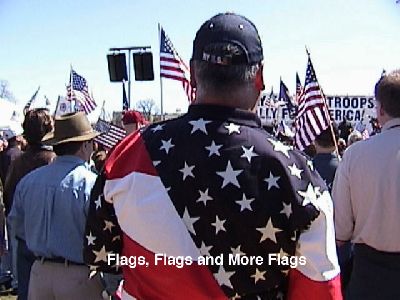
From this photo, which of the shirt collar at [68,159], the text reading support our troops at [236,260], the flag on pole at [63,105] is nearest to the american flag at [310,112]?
the shirt collar at [68,159]

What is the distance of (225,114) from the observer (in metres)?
2.05

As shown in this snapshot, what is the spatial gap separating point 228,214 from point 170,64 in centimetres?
746

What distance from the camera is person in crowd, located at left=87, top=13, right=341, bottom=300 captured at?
198 cm

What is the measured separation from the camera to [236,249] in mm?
1998

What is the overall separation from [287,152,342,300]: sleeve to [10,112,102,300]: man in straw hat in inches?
79.4

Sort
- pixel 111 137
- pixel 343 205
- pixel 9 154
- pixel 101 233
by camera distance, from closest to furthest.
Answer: pixel 101 233, pixel 343 205, pixel 111 137, pixel 9 154

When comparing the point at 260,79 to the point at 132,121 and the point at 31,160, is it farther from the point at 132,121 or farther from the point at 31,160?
the point at 132,121

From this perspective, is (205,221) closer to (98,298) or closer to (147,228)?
(147,228)

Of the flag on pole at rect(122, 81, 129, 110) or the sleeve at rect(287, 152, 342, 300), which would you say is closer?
the sleeve at rect(287, 152, 342, 300)

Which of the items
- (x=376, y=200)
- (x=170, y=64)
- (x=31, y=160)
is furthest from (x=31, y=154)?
(x=170, y=64)

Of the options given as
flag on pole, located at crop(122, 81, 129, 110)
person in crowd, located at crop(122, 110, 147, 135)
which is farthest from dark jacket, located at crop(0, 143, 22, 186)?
flag on pole, located at crop(122, 81, 129, 110)

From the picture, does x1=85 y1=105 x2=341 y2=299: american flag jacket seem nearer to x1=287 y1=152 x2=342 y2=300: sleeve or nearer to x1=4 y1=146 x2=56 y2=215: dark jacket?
x1=287 y1=152 x2=342 y2=300: sleeve

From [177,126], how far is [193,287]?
1.72 feet

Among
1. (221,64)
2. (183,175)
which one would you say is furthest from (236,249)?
(221,64)
